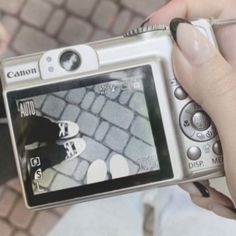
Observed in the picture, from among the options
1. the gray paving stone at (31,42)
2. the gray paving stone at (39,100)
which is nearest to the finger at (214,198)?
the gray paving stone at (39,100)

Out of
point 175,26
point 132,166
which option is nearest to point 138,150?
point 132,166

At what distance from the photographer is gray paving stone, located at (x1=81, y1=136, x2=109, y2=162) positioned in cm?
52

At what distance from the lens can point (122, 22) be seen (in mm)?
943

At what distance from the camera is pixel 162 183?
523mm

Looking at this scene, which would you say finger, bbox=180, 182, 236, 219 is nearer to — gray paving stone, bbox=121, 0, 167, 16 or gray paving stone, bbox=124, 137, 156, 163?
gray paving stone, bbox=124, 137, 156, 163

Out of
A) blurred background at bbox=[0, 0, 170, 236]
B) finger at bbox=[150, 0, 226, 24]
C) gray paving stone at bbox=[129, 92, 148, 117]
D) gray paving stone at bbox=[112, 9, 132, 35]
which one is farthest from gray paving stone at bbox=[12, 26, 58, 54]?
gray paving stone at bbox=[129, 92, 148, 117]

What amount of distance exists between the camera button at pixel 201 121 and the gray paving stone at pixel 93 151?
9 centimetres

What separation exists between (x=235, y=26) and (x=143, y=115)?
15 centimetres

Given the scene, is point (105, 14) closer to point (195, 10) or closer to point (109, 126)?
point (195, 10)

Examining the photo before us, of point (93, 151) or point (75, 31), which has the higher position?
point (75, 31)

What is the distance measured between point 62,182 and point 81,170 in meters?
0.02

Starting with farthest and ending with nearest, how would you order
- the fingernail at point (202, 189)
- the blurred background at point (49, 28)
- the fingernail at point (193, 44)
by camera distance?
the blurred background at point (49, 28) → the fingernail at point (202, 189) → the fingernail at point (193, 44)

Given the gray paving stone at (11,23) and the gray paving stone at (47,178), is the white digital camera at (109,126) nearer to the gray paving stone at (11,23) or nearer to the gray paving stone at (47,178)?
the gray paving stone at (47,178)

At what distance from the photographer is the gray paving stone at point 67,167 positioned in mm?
519
